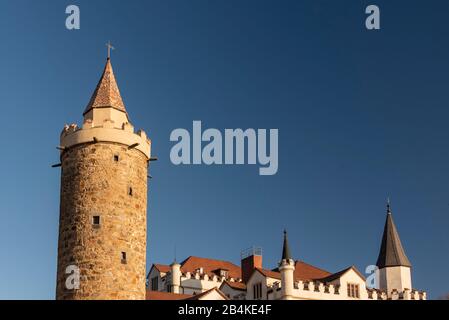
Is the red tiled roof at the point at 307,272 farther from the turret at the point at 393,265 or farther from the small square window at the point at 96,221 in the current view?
the small square window at the point at 96,221

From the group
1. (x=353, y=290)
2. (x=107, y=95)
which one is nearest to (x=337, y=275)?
(x=353, y=290)

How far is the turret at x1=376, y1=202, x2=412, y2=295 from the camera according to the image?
74500 millimetres

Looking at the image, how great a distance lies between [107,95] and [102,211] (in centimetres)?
773

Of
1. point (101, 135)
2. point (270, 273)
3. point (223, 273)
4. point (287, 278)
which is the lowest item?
point (287, 278)

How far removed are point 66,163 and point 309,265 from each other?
29.1 m

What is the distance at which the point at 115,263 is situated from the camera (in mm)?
40594

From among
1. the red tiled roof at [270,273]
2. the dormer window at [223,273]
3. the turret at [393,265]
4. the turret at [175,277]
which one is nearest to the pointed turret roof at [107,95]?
the red tiled roof at [270,273]

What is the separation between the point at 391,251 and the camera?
3014 inches

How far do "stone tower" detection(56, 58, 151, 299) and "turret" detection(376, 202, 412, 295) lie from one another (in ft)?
121

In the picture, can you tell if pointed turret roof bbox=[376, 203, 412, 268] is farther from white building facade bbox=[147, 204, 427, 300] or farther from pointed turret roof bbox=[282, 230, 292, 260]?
pointed turret roof bbox=[282, 230, 292, 260]

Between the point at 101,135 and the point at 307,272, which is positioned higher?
the point at 101,135

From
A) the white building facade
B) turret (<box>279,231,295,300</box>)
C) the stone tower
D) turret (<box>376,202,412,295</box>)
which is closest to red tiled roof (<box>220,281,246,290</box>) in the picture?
the white building facade

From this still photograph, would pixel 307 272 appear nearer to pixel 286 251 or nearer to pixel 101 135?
pixel 286 251
